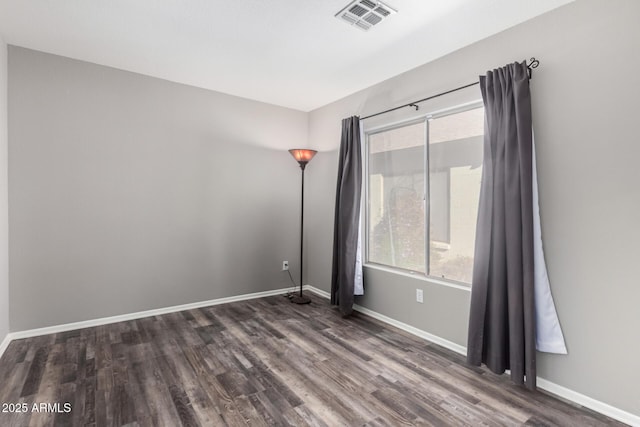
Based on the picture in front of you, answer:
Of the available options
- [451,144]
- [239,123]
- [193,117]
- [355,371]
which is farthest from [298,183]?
[355,371]

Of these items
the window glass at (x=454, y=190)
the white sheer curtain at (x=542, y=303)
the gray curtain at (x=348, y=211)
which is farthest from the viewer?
the gray curtain at (x=348, y=211)

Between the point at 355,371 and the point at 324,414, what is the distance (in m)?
0.56

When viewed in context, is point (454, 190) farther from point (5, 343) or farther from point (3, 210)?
point (5, 343)

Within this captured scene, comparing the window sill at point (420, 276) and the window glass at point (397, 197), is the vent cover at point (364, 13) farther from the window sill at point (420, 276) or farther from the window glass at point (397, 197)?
the window sill at point (420, 276)

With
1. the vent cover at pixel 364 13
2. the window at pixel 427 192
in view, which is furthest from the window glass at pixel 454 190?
the vent cover at pixel 364 13

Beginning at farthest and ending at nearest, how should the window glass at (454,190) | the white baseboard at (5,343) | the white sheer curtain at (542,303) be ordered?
the window glass at (454,190) → the white baseboard at (5,343) → the white sheer curtain at (542,303)

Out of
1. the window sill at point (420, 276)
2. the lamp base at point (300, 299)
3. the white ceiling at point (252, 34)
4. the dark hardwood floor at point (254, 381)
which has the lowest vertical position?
the dark hardwood floor at point (254, 381)

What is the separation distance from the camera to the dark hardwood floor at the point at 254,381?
6.23ft

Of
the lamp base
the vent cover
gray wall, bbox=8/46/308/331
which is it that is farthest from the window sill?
the vent cover

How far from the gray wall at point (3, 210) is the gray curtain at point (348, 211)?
3036 mm

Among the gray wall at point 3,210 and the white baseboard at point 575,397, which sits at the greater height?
the gray wall at point 3,210

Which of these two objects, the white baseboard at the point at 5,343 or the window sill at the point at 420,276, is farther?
the window sill at the point at 420,276

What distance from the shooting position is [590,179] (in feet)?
6.69

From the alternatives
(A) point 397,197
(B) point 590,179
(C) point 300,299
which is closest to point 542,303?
(B) point 590,179
